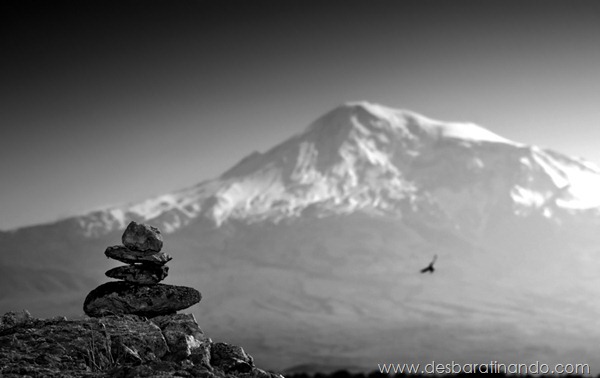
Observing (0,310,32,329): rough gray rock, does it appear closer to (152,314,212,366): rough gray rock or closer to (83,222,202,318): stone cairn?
(83,222,202,318): stone cairn

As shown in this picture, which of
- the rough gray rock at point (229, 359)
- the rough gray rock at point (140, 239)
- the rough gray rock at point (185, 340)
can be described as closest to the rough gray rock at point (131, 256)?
the rough gray rock at point (140, 239)

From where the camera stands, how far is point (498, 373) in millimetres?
46562

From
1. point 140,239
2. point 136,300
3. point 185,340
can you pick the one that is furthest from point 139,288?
point 185,340

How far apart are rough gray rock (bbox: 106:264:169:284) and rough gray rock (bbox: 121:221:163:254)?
2.70 ft

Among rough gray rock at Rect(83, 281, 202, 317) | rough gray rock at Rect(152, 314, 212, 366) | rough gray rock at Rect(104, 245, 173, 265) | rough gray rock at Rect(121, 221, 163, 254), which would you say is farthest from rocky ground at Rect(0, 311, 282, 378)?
rough gray rock at Rect(121, 221, 163, 254)

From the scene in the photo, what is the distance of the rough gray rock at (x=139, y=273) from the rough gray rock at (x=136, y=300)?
0.47m

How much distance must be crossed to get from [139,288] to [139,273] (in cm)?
92

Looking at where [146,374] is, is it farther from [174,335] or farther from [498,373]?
[498,373]

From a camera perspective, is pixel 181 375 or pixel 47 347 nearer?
pixel 181 375

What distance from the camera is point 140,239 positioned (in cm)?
3672

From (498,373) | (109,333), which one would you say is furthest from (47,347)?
(498,373)

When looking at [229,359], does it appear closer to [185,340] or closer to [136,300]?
[185,340]

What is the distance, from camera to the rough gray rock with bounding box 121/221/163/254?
120 feet

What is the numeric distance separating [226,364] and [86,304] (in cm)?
889
